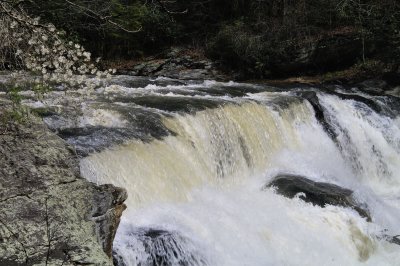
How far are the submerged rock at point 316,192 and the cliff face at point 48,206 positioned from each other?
3272 millimetres

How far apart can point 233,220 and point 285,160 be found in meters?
2.74

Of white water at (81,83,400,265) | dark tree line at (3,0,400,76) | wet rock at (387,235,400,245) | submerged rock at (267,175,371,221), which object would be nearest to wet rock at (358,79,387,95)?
dark tree line at (3,0,400,76)

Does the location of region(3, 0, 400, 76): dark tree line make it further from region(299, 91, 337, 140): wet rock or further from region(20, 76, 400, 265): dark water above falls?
region(20, 76, 400, 265): dark water above falls

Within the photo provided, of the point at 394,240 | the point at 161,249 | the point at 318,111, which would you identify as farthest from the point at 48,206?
the point at 318,111

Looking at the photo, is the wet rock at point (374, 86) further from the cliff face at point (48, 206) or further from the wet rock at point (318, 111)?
the cliff face at point (48, 206)

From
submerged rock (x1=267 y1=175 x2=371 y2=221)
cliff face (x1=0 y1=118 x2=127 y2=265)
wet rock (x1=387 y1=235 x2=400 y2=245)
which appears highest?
cliff face (x1=0 y1=118 x2=127 y2=265)

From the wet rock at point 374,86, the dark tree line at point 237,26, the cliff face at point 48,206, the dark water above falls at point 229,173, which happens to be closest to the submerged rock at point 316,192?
the dark water above falls at point 229,173

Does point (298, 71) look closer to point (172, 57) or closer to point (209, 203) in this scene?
point (172, 57)

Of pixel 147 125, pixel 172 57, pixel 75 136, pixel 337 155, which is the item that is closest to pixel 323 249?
pixel 147 125

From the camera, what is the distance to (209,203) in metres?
5.73

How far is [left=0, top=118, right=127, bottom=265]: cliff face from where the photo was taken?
262 cm

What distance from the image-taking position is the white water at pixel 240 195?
189 inches

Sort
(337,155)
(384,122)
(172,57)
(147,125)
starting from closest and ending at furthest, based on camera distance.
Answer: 1. (147,125)
2. (337,155)
3. (384,122)
4. (172,57)

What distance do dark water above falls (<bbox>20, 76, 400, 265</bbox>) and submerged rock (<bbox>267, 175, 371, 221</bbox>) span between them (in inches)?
5.2
